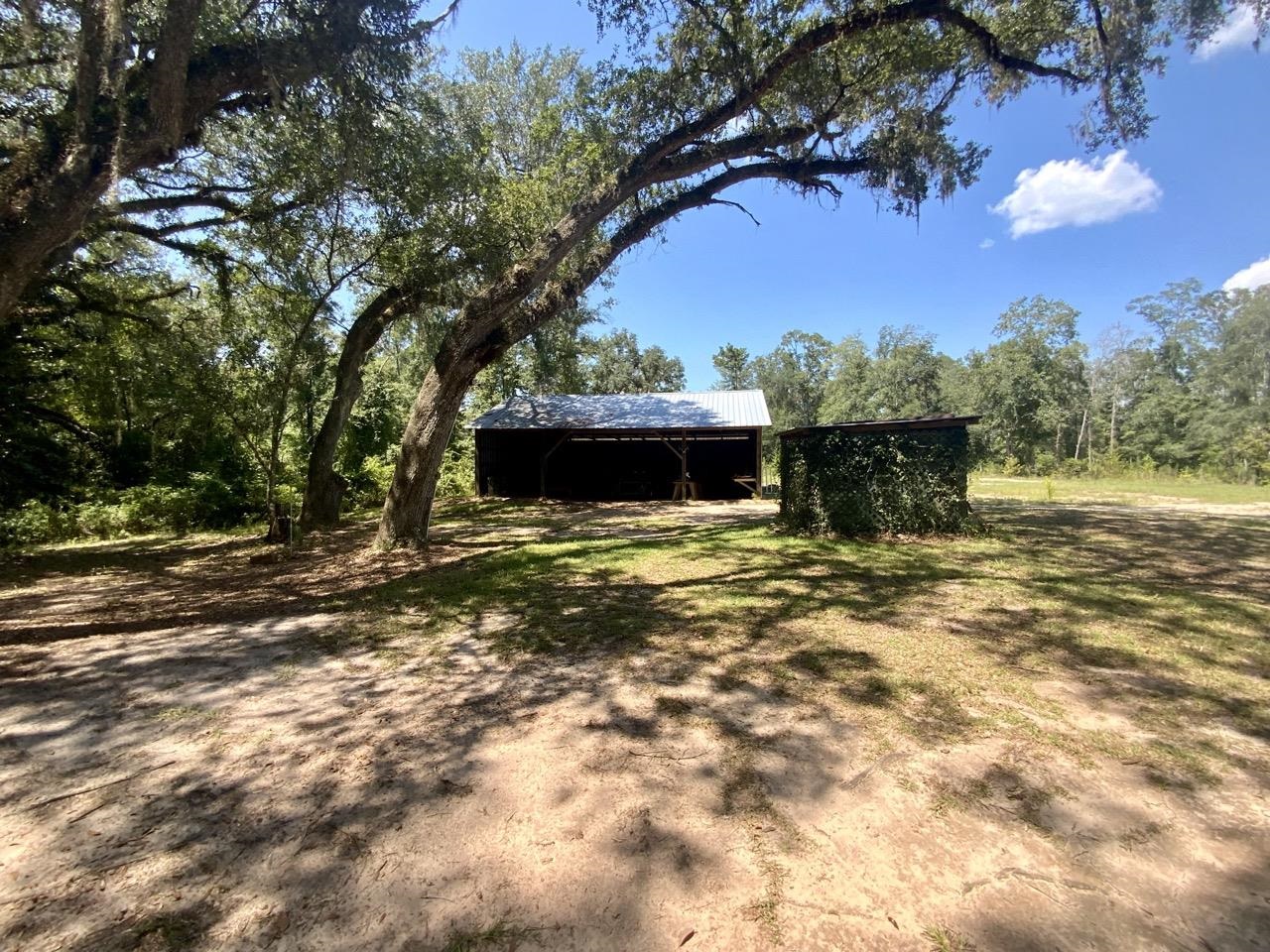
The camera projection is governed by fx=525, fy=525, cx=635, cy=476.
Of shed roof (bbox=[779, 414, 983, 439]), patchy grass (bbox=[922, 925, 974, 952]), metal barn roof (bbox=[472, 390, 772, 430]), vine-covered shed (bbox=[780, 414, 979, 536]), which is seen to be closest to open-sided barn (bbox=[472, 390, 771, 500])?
metal barn roof (bbox=[472, 390, 772, 430])

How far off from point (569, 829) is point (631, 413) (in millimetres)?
15098

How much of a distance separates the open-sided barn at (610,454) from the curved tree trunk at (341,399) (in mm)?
6259

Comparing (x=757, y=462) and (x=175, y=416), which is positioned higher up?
(x=175, y=416)

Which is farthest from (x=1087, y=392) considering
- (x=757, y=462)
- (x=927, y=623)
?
(x=927, y=623)

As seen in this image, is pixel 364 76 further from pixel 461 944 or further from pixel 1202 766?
pixel 1202 766

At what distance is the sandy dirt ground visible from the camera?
152 centimetres

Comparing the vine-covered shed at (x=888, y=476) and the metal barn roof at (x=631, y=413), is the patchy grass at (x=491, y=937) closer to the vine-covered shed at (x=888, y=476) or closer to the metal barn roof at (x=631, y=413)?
the vine-covered shed at (x=888, y=476)

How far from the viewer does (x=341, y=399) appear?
984 centimetres

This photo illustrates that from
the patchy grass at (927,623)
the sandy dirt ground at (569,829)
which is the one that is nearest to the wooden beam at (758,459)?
the patchy grass at (927,623)

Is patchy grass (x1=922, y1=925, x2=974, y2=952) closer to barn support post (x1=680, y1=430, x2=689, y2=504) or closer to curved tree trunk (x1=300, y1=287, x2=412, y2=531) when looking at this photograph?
curved tree trunk (x1=300, y1=287, x2=412, y2=531)

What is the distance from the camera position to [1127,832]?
6.08ft

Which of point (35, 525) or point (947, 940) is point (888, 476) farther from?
point (35, 525)

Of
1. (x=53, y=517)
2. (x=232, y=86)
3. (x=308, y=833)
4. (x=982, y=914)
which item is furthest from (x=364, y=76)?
(x=53, y=517)

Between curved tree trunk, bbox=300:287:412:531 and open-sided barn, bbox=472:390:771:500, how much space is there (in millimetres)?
6259
